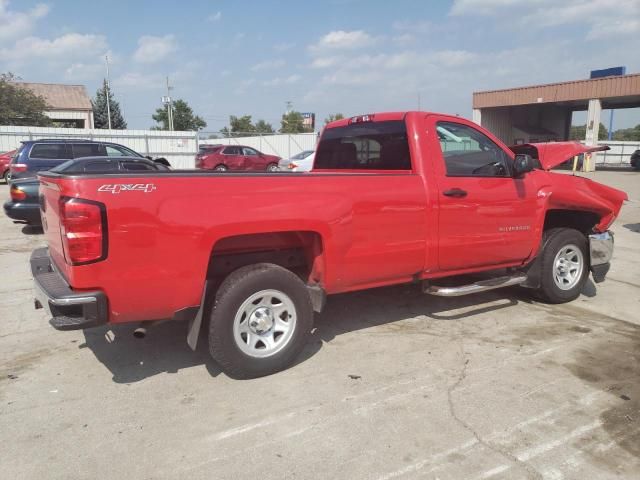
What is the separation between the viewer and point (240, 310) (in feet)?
12.0

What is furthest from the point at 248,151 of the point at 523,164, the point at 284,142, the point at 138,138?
the point at 523,164

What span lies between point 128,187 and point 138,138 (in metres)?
27.5

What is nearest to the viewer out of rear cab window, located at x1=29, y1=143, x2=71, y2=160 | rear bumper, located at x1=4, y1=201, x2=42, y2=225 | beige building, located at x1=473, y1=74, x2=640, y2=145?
rear bumper, located at x1=4, y1=201, x2=42, y2=225

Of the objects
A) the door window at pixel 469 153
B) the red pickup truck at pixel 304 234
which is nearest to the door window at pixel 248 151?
the red pickup truck at pixel 304 234

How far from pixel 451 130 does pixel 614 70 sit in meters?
44.1

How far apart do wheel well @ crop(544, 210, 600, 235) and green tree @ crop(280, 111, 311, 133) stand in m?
70.4

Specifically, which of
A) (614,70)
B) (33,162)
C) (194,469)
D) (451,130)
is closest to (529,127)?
(614,70)

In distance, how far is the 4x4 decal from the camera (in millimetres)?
3074

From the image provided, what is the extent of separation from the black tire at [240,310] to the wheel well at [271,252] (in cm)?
20

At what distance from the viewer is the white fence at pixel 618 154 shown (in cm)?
4466

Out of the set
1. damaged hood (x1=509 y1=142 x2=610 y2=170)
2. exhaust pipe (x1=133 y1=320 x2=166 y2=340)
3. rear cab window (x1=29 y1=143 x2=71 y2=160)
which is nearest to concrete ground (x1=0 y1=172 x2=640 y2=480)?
exhaust pipe (x1=133 y1=320 x2=166 y2=340)

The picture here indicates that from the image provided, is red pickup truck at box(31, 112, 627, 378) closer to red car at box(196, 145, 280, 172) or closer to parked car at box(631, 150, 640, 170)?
red car at box(196, 145, 280, 172)

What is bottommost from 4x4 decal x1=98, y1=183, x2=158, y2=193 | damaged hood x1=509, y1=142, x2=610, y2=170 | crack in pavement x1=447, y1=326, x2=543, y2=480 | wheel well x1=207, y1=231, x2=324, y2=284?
crack in pavement x1=447, y1=326, x2=543, y2=480

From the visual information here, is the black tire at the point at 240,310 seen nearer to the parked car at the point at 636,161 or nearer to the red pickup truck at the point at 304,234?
the red pickup truck at the point at 304,234
